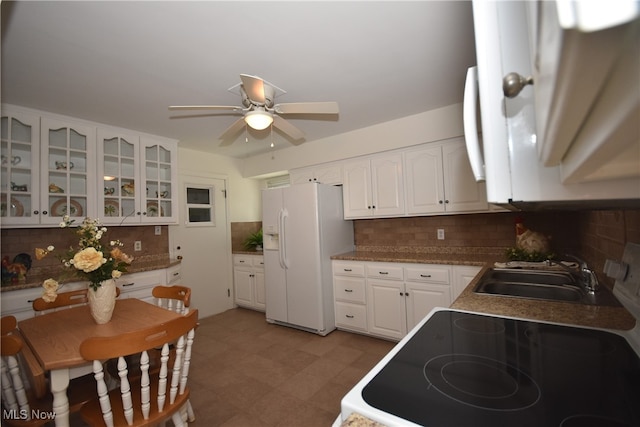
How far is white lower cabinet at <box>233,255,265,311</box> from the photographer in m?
4.02

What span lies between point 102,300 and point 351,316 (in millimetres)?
→ 2326

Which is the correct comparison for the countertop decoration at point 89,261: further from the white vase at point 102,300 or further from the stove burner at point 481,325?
the stove burner at point 481,325

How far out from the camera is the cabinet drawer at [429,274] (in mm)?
2598

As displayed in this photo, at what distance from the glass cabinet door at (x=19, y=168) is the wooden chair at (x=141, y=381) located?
196 centimetres

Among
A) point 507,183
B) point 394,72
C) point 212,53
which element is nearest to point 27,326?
point 212,53

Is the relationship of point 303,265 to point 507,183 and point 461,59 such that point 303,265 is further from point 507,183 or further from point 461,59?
point 507,183

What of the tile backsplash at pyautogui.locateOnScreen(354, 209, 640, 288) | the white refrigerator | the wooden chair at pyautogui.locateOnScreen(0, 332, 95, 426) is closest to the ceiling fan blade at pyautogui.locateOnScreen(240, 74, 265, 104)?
the white refrigerator

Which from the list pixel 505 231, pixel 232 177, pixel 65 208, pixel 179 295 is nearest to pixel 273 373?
pixel 179 295

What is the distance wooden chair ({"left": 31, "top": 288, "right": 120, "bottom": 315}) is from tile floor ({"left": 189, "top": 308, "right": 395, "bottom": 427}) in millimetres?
1068

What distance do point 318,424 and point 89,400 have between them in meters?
1.28

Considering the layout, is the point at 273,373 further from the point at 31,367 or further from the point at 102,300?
the point at 31,367

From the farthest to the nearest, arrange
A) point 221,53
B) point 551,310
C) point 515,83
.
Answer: point 221,53 → point 551,310 → point 515,83

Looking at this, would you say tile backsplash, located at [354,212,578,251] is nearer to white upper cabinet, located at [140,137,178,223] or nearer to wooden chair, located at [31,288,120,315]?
white upper cabinet, located at [140,137,178,223]

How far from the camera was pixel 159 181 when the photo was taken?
329 cm
